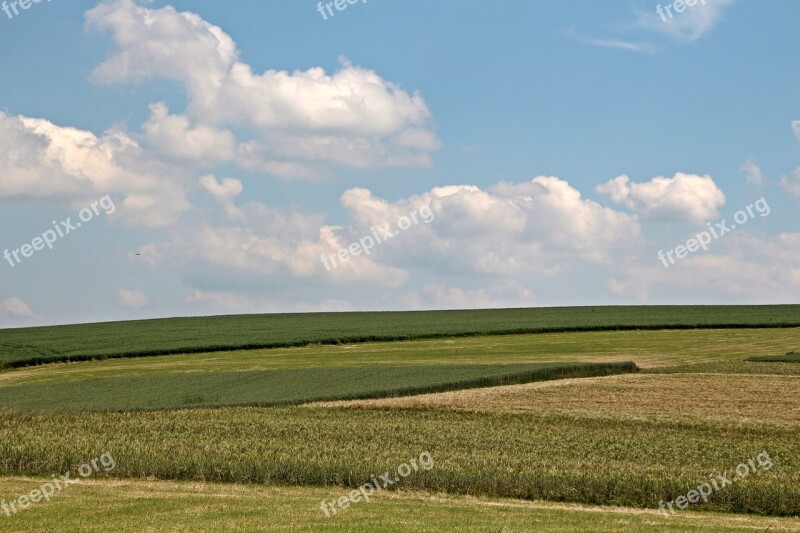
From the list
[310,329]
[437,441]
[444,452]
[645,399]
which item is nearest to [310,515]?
[444,452]

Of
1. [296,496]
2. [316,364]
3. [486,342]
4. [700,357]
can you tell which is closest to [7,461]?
[296,496]

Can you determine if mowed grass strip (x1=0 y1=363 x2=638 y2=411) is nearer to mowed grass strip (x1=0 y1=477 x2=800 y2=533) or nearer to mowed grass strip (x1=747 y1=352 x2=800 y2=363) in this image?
mowed grass strip (x1=747 y1=352 x2=800 y2=363)

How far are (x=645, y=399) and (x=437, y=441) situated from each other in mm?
15265

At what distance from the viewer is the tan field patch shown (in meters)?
38.2

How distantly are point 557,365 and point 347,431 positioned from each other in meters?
23.9

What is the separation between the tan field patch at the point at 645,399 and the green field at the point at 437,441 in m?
0.15

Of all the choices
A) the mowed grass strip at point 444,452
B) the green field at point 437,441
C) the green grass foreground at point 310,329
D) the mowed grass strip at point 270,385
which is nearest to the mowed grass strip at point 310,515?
the green field at point 437,441

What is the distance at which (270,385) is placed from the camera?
1984 inches

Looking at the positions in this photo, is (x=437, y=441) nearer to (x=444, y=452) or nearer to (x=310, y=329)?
(x=444, y=452)

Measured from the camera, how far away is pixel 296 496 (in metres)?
24.7

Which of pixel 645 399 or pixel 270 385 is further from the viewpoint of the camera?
pixel 270 385

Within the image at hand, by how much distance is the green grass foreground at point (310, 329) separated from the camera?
80.8m

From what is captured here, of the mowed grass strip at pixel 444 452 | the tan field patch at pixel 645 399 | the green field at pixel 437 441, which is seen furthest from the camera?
the tan field patch at pixel 645 399

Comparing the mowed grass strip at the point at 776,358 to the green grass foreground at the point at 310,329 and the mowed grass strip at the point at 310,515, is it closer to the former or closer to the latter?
the green grass foreground at the point at 310,329
